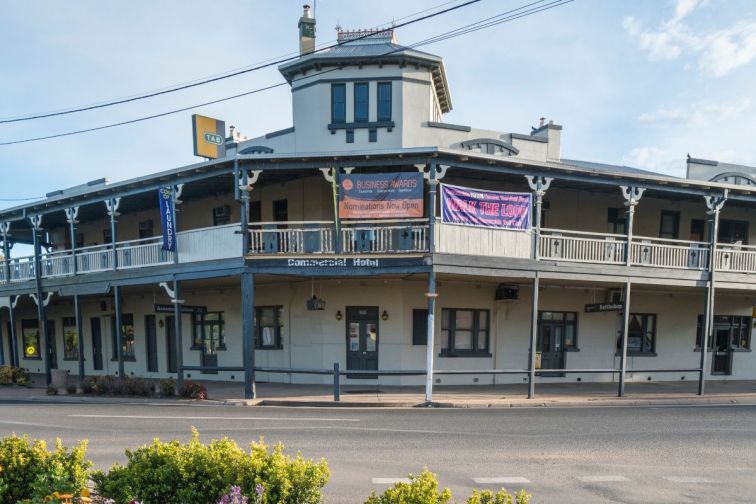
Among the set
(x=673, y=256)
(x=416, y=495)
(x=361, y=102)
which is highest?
(x=361, y=102)

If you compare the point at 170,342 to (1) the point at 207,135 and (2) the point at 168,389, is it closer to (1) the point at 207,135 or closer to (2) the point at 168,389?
(2) the point at 168,389

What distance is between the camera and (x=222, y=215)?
58.4 ft

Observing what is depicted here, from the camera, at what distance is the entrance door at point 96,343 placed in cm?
2112

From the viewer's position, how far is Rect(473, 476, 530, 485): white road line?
252 inches

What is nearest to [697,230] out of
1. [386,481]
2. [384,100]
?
[384,100]

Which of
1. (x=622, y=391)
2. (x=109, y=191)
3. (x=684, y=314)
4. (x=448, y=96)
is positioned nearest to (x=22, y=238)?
(x=109, y=191)

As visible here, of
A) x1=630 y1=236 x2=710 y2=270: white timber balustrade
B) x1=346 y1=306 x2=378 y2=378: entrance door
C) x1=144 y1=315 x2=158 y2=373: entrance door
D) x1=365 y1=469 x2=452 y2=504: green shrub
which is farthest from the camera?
x1=144 y1=315 x2=158 y2=373: entrance door

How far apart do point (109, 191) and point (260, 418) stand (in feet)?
36.7

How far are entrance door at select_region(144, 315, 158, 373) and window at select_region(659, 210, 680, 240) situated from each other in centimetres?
2227

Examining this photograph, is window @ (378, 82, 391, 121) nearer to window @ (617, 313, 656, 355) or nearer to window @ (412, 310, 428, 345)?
window @ (412, 310, 428, 345)

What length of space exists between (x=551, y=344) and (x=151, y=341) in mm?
17115

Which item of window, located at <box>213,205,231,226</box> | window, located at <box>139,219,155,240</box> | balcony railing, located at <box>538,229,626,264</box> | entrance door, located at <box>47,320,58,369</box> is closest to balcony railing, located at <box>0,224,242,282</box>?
window, located at <box>213,205,231,226</box>

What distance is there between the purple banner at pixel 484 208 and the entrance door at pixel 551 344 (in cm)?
530

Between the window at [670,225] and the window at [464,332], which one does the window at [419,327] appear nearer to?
the window at [464,332]
